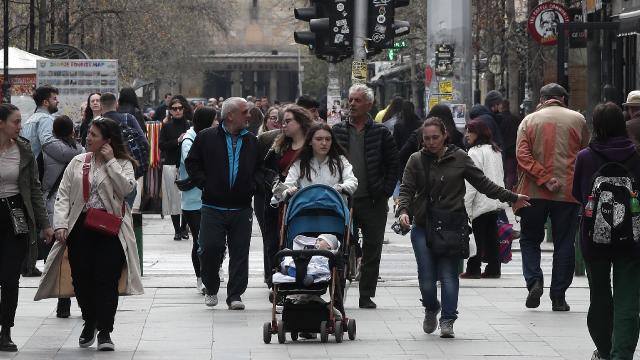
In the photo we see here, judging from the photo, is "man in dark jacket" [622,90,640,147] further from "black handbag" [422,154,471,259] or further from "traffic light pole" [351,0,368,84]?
"traffic light pole" [351,0,368,84]

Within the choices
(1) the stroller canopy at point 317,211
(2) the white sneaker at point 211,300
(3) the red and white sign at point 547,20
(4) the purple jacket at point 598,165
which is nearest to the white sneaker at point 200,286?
(2) the white sneaker at point 211,300

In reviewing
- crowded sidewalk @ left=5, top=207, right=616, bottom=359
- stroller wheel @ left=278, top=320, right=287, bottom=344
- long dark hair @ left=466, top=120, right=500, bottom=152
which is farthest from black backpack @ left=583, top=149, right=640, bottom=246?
long dark hair @ left=466, top=120, right=500, bottom=152

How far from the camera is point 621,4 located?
2958 centimetres

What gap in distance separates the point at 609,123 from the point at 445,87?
39.4 ft

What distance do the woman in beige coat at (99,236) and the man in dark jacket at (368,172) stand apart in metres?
2.69

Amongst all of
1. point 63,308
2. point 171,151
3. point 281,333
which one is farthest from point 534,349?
point 171,151

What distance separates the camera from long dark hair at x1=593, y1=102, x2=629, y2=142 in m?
9.59

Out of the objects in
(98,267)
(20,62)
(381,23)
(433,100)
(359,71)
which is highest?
(20,62)

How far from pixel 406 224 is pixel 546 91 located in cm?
270

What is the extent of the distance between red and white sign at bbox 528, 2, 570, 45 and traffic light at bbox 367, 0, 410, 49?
488 cm

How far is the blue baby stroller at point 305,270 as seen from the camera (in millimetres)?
10969

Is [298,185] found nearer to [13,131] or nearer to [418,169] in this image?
[418,169]

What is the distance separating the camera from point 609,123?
31.4 ft

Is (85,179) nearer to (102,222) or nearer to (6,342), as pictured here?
(102,222)
